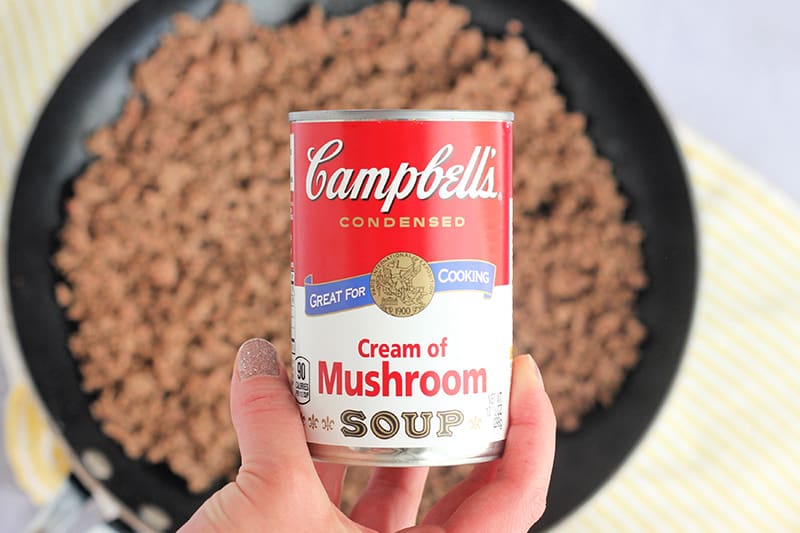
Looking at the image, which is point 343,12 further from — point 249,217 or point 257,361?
point 257,361

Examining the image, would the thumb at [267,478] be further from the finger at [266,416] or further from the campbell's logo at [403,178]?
the campbell's logo at [403,178]

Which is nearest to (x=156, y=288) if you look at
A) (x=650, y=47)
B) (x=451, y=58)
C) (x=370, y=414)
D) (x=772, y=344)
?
(x=451, y=58)

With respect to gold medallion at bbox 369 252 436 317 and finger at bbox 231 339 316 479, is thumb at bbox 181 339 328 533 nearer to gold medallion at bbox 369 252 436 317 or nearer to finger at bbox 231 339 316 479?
finger at bbox 231 339 316 479

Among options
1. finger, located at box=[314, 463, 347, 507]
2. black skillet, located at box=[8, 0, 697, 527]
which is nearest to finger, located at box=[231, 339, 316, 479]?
finger, located at box=[314, 463, 347, 507]

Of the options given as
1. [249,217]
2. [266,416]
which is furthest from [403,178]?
[249,217]

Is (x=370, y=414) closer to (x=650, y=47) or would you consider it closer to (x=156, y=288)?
(x=156, y=288)

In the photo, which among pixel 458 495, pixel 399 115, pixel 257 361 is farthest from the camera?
pixel 458 495
